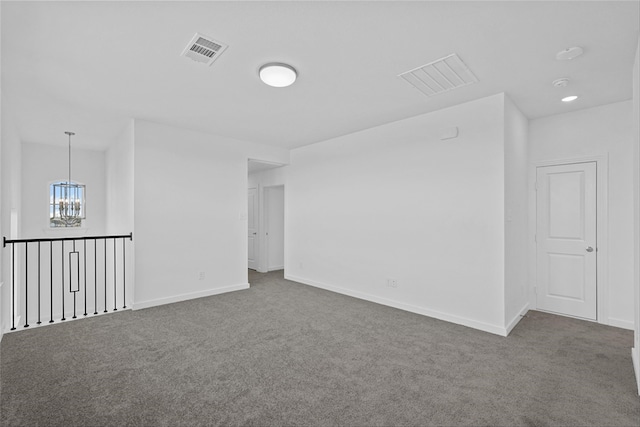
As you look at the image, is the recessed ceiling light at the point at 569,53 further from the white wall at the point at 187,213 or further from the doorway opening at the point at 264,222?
the doorway opening at the point at 264,222

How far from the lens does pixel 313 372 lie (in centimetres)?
258

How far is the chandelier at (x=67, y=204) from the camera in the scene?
6.19 m

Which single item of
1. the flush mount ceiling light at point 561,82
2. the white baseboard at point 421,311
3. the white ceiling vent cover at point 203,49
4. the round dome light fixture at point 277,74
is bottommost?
the white baseboard at point 421,311

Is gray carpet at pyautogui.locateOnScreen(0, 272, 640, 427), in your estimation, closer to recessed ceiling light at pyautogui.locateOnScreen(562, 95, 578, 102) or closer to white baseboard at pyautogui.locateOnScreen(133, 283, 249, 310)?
white baseboard at pyautogui.locateOnScreen(133, 283, 249, 310)

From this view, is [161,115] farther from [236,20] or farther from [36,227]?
[36,227]

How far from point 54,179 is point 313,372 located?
687 centimetres

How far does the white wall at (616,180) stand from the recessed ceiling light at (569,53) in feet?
5.85

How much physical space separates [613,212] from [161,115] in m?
6.14

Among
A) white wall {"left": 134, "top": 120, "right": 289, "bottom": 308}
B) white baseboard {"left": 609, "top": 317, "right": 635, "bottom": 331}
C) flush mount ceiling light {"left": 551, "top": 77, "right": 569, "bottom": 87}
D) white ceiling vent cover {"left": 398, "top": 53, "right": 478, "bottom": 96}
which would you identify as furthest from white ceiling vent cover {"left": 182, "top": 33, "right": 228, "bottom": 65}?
white baseboard {"left": 609, "top": 317, "right": 635, "bottom": 331}

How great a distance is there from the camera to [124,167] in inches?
191

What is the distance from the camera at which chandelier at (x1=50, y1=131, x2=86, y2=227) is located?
6191 mm

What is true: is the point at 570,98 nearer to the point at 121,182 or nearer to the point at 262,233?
the point at 262,233

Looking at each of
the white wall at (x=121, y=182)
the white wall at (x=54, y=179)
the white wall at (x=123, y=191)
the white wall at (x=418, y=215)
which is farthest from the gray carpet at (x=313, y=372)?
the white wall at (x=54, y=179)

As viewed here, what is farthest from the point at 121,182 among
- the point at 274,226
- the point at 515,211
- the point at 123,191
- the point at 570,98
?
the point at 570,98
